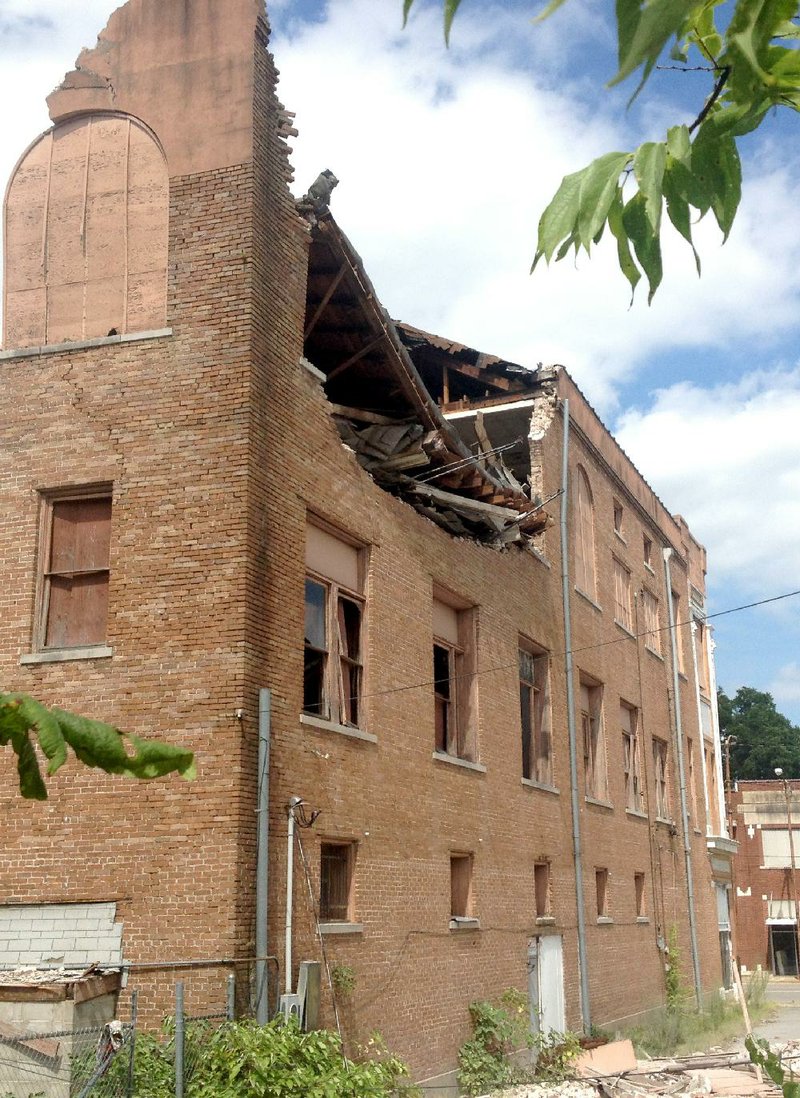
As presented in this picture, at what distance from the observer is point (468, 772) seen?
19.1m

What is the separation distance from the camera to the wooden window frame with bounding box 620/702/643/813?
29.2 m

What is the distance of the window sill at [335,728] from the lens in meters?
14.6

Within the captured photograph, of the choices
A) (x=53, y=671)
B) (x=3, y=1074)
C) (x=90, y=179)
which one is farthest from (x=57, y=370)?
(x=3, y=1074)

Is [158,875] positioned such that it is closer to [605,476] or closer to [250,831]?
[250,831]

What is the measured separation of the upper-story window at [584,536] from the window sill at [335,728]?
11.8 meters

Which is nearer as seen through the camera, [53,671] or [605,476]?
[53,671]

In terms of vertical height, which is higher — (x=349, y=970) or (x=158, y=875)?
(x=158, y=875)

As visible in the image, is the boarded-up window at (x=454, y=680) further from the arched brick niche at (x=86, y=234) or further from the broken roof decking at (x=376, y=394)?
the arched brick niche at (x=86, y=234)

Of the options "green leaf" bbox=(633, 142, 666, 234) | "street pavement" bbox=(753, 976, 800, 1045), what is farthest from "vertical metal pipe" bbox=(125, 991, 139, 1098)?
"street pavement" bbox=(753, 976, 800, 1045)

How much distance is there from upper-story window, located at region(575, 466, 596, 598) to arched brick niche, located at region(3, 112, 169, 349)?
46.1ft

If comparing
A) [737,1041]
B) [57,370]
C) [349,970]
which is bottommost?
[737,1041]

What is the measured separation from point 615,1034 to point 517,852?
5.73 metres

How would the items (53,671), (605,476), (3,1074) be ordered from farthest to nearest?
(605,476), (53,671), (3,1074)

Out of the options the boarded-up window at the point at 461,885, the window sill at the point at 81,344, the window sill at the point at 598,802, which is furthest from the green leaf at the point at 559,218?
the window sill at the point at 598,802
